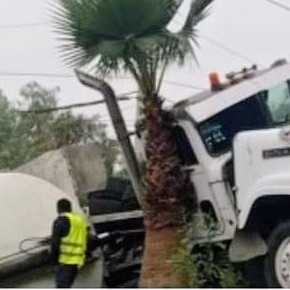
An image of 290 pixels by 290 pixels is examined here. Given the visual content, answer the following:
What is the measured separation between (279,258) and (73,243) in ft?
9.79

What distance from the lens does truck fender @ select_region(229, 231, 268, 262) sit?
8.46 metres

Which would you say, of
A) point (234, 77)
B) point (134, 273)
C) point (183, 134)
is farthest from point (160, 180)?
point (134, 273)

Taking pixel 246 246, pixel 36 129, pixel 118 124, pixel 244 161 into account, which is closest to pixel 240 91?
pixel 244 161

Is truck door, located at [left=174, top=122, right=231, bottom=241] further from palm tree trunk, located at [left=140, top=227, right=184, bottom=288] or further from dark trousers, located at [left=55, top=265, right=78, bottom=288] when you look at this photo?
dark trousers, located at [left=55, top=265, right=78, bottom=288]

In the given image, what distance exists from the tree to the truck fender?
12.7m

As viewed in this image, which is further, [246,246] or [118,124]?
[118,124]

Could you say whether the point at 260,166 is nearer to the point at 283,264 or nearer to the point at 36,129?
the point at 283,264

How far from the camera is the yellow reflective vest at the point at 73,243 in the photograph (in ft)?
33.7

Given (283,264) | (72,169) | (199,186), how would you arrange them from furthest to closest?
(72,169)
(199,186)
(283,264)

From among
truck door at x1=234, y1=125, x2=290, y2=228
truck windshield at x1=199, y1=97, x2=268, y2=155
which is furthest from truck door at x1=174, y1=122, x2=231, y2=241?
truck door at x1=234, y1=125, x2=290, y2=228

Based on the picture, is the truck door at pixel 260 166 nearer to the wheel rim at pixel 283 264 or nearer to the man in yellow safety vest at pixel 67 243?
the wheel rim at pixel 283 264

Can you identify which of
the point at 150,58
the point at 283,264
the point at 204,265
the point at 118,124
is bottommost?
the point at 283,264

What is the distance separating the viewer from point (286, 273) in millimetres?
7969

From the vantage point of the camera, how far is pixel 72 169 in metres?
12.0
